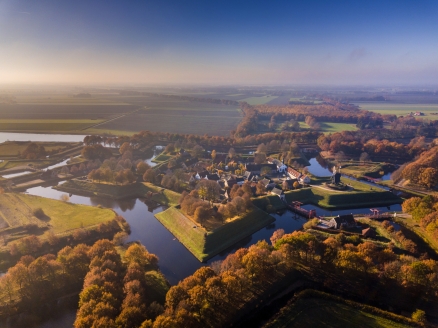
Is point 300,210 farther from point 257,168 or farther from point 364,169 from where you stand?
point 364,169

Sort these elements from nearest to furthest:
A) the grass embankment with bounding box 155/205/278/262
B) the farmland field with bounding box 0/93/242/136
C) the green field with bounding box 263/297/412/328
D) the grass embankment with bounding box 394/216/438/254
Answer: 1. the green field with bounding box 263/297/412/328
2. the grass embankment with bounding box 394/216/438/254
3. the grass embankment with bounding box 155/205/278/262
4. the farmland field with bounding box 0/93/242/136

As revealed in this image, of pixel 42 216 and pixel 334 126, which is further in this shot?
pixel 334 126

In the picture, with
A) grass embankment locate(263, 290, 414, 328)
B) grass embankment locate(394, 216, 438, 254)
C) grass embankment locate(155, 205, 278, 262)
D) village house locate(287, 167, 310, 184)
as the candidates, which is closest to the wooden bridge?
grass embankment locate(155, 205, 278, 262)

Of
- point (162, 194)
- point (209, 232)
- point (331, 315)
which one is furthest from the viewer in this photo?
point (162, 194)

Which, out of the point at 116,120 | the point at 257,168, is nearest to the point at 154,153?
the point at 257,168

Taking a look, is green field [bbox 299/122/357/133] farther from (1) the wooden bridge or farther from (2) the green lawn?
(2) the green lawn
